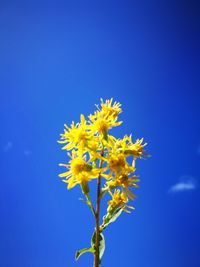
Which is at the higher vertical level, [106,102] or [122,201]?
[106,102]

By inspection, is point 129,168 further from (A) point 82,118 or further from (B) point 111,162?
(A) point 82,118

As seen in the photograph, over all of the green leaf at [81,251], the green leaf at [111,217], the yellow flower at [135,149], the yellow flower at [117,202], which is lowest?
the green leaf at [81,251]

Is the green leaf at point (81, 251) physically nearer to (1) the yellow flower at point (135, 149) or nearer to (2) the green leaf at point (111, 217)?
(2) the green leaf at point (111, 217)

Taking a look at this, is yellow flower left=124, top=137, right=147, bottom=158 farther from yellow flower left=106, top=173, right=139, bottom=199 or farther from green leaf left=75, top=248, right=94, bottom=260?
green leaf left=75, top=248, right=94, bottom=260

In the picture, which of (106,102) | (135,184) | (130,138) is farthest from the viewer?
(106,102)

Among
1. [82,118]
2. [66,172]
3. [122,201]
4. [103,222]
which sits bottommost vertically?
[103,222]

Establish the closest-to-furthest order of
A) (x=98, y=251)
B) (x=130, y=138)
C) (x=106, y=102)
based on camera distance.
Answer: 1. (x=98, y=251)
2. (x=130, y=138)
3. (x=106, y=102)

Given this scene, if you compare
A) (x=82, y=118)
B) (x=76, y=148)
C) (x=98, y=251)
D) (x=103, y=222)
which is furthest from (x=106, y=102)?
(x=98, y=251)

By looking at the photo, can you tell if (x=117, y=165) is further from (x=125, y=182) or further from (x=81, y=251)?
(x=81, y=251)

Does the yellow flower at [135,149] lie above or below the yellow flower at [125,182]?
above
